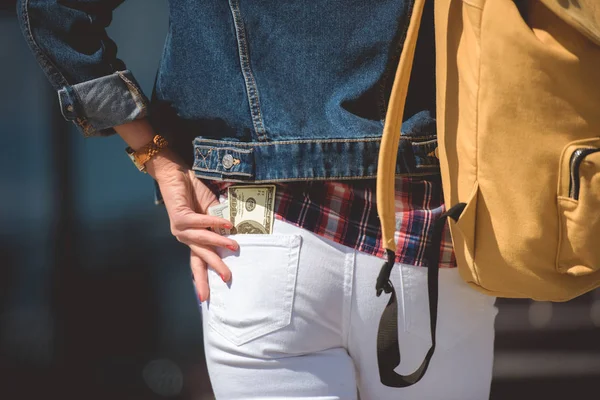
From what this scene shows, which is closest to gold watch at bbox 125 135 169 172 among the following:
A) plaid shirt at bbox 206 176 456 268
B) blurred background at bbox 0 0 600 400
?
plaid shirt at bbox 206 176 456 268

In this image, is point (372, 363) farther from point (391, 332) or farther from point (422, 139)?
point (422, 139)

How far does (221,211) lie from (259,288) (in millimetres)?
161

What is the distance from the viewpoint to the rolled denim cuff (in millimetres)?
1131

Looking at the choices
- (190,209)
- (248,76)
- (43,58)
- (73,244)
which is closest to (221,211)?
(190,209)

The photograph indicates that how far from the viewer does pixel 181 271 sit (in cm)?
292

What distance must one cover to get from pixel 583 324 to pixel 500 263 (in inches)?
104

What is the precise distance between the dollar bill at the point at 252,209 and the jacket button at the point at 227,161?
4 cm

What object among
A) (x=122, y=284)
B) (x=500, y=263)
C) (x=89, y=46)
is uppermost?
(x=89, y=46)

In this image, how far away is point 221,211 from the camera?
113 cm

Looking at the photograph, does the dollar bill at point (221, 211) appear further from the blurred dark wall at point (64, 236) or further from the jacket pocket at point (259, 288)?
the blurred dark wall at point (64, 236)

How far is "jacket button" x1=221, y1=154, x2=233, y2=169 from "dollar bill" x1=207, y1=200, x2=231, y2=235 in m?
0.07

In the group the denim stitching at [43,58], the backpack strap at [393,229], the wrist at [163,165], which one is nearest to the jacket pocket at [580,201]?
the backpack strap at [393,229]

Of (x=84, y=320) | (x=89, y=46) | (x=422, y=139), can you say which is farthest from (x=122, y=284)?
(x=422, y=139)

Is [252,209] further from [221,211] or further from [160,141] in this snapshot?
[160,141]
